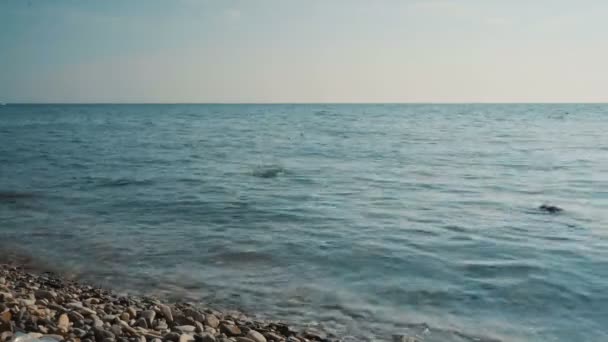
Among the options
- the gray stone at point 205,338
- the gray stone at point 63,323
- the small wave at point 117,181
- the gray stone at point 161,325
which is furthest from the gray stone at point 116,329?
the small wave at point 117,181

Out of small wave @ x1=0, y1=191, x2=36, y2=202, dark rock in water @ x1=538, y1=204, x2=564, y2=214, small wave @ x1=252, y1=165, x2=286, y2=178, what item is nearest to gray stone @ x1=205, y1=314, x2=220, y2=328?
dark rock in water @ x1=538, y1=204, x2=564, y2=214

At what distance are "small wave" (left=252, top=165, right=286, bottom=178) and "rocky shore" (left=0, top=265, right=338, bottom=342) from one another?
12.5 m

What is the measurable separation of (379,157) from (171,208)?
14.8 meters

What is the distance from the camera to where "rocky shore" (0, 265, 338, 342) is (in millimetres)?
4684

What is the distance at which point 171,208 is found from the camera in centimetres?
1365

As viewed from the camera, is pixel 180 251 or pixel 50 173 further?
pixel 50 173

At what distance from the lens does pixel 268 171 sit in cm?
2077

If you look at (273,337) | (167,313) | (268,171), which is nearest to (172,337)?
(167,313)

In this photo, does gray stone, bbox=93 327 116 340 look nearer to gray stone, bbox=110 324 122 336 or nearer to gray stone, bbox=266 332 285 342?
gray stone, bbox=110 324 122 336

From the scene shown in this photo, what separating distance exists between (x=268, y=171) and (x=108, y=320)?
1556cm

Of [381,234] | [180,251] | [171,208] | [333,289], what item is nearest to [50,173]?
[171,208]

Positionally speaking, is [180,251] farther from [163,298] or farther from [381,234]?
[381,234]

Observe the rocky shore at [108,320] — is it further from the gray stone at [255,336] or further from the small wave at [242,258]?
the small wave at [242,258]

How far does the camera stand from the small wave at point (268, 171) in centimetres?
1975
